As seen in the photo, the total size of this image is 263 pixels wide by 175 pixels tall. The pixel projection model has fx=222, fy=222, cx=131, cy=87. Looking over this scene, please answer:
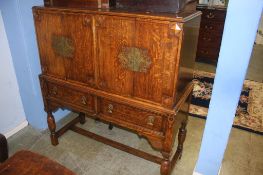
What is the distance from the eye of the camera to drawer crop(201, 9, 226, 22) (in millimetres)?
4346

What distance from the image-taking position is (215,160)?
189 cm

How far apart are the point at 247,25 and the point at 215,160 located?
3.68 ft

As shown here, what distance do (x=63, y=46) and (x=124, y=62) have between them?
0.59m

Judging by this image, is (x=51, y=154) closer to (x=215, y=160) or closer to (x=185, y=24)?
(x=215, y=160)

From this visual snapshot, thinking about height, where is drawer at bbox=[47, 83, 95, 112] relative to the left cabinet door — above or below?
below

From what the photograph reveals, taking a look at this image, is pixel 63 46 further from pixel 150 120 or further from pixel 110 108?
pixel 150 120

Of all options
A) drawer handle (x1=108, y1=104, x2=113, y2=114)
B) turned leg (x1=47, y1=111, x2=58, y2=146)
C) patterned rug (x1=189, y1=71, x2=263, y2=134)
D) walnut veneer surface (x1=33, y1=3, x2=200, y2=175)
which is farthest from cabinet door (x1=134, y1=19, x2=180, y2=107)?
patterned rug (x1=189, y1=71, x2=263, y2=134)

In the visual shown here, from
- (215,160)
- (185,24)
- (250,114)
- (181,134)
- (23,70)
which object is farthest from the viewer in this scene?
(250,114)

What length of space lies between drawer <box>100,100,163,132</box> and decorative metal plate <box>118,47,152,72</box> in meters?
0.34

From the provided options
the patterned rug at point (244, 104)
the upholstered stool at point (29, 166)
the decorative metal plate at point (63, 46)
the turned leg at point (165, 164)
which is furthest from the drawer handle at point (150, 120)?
the patterned rug at point (244, 104)

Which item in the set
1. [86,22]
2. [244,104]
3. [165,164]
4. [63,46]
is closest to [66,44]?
[63,46]

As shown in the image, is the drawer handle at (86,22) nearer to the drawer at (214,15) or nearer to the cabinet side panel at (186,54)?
the cabinet side panel at (186,54)

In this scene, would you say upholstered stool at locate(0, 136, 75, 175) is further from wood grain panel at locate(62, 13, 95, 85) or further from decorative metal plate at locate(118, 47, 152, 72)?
decorative metal plate at locate(118, 47, 152, 72)

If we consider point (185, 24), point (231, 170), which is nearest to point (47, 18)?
point (185, 24)
